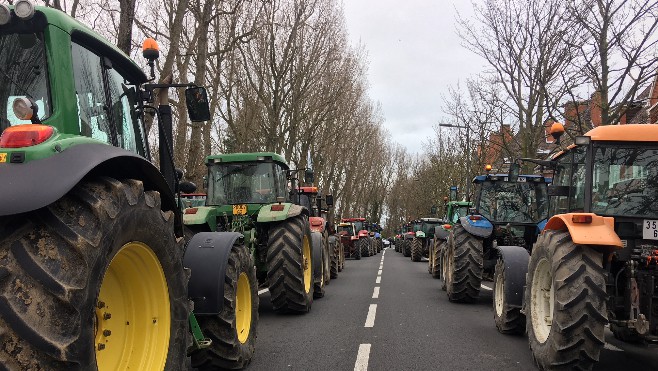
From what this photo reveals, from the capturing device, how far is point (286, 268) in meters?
8.14

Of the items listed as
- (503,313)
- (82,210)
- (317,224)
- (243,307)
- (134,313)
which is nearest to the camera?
(82,210)

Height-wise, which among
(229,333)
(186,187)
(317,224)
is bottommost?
(229,333)

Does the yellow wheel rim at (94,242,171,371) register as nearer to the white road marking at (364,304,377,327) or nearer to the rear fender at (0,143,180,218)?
the rear fender at (0,143,180,218)

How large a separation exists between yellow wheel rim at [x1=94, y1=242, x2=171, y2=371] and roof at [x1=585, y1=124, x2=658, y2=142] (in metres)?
4.29

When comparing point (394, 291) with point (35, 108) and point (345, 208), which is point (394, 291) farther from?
point (345, 208)

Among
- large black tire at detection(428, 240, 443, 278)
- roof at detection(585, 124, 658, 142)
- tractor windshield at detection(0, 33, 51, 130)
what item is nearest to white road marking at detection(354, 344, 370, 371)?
roof at detection(585, 124, 658, 142)

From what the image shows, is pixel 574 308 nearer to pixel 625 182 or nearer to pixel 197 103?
pixel 625 182

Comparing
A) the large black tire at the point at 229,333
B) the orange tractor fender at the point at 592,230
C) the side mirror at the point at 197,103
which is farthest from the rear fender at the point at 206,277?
the orange tractor fender at the point at 592,230

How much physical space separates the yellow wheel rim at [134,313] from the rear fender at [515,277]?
4.67 metres

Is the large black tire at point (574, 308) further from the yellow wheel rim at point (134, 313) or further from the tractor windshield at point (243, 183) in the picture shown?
the tractor windshield at point (243, 183)

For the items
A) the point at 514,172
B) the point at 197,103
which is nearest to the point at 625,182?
the point at 514,172

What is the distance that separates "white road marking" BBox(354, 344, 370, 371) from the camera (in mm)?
5410

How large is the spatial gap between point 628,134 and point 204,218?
18.9 feet

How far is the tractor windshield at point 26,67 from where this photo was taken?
2873 mm
